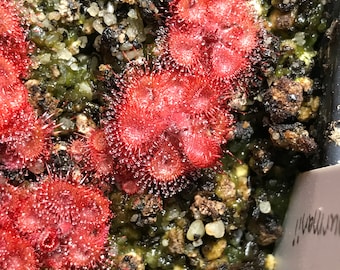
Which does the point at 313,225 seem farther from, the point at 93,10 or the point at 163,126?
the point at 93,10

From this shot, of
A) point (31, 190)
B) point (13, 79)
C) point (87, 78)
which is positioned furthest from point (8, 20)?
point (31, 190)

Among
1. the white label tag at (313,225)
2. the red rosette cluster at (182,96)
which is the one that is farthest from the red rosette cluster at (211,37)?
the white label tag at (313,225)

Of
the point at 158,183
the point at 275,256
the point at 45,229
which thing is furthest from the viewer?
the point at 275,256

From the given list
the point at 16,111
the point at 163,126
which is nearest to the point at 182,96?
the point at 163,126

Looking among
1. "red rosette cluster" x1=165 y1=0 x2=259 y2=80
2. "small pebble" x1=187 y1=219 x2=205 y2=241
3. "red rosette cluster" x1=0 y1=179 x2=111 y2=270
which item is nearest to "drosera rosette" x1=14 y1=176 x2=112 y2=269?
"red rosette cluster" x1=0 y1=179 x2=111 y2=270

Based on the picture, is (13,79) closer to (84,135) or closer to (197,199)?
(84,135)

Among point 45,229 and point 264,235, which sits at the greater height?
point 264,235
